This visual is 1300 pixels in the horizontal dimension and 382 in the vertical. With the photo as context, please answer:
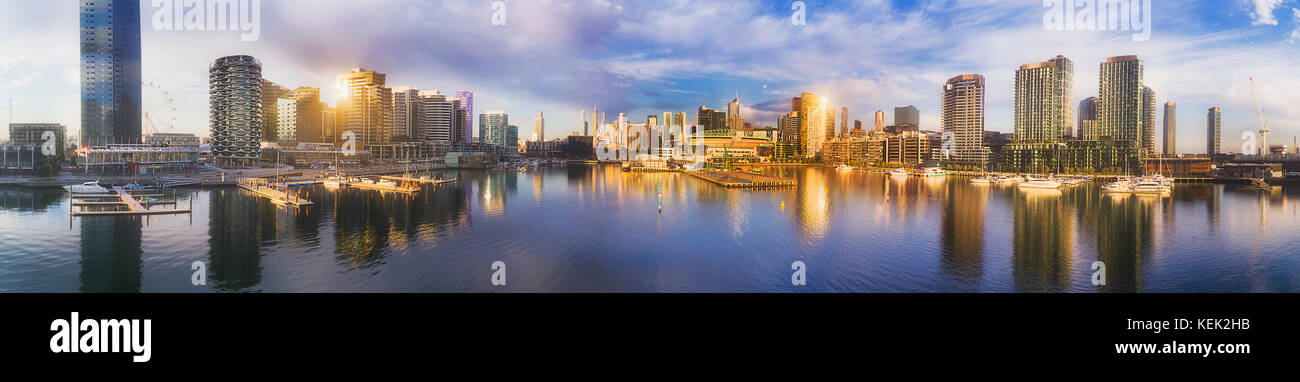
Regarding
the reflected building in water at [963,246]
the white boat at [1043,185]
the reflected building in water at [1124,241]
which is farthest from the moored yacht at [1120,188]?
the reflected building in water at [963,246]

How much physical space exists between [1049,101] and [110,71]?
18761cm

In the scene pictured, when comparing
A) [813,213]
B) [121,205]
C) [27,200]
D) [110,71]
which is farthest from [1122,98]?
[110,71]

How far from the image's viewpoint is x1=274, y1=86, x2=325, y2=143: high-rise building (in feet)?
452

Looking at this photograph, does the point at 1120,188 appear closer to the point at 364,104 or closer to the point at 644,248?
the point at 644,248

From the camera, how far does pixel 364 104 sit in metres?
128

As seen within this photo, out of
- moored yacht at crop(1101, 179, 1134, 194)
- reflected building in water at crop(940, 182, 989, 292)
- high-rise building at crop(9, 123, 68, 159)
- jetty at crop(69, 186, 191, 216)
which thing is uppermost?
high-rise building at crop(9, 123, 68, 159)

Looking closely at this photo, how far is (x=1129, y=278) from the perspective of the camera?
18.2 meters

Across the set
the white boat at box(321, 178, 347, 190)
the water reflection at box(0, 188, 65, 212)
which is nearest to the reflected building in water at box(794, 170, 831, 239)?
the white boat at box(321, 178, 347, 190)

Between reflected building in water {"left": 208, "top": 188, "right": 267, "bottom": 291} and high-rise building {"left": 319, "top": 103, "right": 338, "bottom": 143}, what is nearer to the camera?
reflected building in water {"left": 208, "top": 188, "right": 267, "bottom": 291}

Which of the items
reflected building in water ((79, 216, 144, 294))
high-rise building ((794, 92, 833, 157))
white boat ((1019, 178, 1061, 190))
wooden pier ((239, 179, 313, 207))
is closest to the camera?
reflected building in water ((79, 216, 144, 294))

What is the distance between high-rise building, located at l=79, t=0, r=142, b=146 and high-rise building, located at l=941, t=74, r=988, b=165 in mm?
160508

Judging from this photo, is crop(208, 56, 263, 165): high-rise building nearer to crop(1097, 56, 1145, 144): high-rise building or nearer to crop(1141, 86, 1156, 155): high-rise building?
crop(1097, 56, 1145, 144): high-rise building
